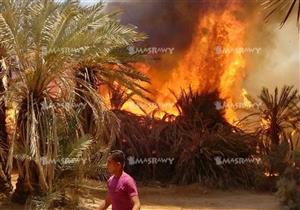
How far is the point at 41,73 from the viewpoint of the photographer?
39.5 ft

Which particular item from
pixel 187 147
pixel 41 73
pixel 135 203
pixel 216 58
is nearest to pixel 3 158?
pixel 41 73

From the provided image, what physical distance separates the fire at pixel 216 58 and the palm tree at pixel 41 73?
992 cm

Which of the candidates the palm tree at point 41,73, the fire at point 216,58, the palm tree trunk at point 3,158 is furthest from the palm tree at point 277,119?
the palm tree trunk at point 3,158

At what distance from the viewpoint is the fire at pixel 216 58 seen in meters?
22.7

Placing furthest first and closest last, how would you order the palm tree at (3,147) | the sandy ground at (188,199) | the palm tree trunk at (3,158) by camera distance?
the palm tree trunk at (3,158), the palm tree at (3,147), the sandy ground at (188,199)

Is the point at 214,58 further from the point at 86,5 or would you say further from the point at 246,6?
the point at 86,5

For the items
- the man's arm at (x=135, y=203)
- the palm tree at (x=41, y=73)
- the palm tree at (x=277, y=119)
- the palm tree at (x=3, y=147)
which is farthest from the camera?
the palm tree at (x=277, y=119)

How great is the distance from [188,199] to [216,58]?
9.38 meters

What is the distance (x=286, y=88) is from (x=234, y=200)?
16.0 ft

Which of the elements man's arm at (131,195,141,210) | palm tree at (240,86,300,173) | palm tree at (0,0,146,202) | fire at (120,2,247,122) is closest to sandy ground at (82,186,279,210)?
palm tree at (0,0,146,202)

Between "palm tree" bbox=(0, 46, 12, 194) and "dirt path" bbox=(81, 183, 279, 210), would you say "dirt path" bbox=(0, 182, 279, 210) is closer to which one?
"dirt path" bbox=(81, 183, 279, 210)

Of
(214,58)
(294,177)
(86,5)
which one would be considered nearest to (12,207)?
(86,5)

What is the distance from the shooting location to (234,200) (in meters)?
15.2

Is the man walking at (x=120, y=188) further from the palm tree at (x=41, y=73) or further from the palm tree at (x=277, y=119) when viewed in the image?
the palm tree at (x=277, y=119)
